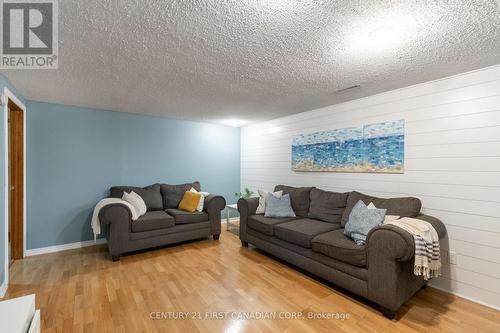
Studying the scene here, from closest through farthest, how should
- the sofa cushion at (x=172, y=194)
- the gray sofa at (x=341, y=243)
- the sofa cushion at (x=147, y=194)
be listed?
the gray sofa at (x=341, y=243), the sofa cushion at (x=147, y=194), the sofa cushion at (x=172, y=194)

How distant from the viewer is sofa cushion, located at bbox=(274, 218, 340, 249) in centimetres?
275

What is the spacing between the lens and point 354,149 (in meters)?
3.34

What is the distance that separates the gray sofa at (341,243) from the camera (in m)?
2.00

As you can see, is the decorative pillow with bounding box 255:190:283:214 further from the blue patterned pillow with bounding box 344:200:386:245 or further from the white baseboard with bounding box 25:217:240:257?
the white baseboard with bounding box 25:217:240:257

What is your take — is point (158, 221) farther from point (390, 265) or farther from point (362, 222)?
point (390, 265)

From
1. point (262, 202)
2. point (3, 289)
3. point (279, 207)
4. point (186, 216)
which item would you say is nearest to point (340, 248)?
point (279, 207)

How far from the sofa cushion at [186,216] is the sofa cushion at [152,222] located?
0.34ft

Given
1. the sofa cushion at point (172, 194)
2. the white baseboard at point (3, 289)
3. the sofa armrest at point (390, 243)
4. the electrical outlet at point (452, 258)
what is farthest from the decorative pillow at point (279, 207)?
the white baseboard at point (3, 289)

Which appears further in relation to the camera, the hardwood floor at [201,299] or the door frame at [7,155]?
the door frame at [7,155]

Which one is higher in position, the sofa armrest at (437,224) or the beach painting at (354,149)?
the beach painting at (354,149)

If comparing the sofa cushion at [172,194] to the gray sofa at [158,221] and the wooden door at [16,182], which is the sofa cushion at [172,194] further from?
the wooden door at [16,182]

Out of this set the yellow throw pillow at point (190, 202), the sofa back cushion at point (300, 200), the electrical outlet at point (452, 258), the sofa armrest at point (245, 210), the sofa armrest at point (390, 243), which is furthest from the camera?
the yellow throw pillow at point (190, 202)

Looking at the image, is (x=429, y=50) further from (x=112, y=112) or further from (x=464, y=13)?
(x=112, y=112)

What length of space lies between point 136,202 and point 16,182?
5.22 feet
